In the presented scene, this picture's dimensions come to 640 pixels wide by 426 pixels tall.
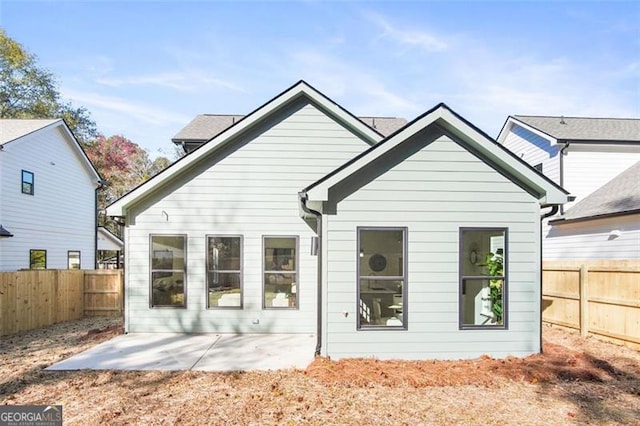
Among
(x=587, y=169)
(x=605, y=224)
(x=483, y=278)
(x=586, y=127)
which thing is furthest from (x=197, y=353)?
(x=586, y=127)

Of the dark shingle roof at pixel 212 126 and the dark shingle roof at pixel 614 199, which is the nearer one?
the dark shingle roof at pixel 614 199

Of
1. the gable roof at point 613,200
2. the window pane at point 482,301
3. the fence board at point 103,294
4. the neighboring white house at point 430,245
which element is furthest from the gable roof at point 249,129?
the gable roof at point 613,200

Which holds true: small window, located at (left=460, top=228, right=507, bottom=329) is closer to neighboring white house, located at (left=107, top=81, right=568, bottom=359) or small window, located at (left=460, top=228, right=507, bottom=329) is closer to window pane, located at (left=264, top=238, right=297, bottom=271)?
neighboring white house, located at (left=107, top=81, right=568, bottom=359)

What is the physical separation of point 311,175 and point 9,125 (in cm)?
1375

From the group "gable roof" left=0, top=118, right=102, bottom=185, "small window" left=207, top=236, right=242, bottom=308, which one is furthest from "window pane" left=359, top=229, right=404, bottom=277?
"gable roof" left=0, top=118, right=102, bottom=185

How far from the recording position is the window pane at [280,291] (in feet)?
29.9

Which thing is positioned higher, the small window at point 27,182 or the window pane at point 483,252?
the small window at point 27,182

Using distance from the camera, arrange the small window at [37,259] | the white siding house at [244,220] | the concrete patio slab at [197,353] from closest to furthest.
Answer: the concrete patio slab at [197,353] < the white siding house at [244,220] < the small window at [37,259]

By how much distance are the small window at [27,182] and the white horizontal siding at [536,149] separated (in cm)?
1998

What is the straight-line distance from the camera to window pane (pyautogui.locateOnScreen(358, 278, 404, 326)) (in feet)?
22.6

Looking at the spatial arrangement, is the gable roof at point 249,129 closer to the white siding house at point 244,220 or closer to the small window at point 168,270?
the white siding house at point 244,220

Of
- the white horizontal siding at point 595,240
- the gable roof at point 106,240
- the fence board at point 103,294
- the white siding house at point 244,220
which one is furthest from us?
the gable roof at point 106,240

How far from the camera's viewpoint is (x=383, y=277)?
6.78m

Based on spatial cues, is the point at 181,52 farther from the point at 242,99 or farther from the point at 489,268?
the point at 489,268
